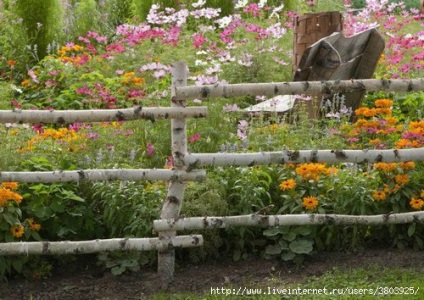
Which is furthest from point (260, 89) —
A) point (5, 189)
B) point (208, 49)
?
point (208, 49)

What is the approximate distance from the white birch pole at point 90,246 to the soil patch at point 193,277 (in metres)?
0.23

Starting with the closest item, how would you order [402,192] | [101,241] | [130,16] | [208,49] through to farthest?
[101,241], [402,192], [208,49], [130,16]

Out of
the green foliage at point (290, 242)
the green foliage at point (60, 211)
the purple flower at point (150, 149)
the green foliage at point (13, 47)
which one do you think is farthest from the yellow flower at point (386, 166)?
the green foliage at point (13, 47)

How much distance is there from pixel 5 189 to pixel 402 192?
2.44 meters

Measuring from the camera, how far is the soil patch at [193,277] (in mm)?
5273

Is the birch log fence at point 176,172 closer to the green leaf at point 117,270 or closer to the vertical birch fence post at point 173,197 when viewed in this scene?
the vertical birch fence post at point 173,197

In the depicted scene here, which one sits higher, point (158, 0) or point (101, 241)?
point (158, 0)

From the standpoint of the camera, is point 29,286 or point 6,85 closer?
point 29,286

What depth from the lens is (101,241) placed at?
5.25m

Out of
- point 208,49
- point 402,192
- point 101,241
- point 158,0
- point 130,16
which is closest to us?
point 101,241

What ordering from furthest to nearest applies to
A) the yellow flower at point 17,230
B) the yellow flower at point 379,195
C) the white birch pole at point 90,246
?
the yellow flower at point 379,195, the yellow flower at point 17,230, the white birch pole at point 90,246

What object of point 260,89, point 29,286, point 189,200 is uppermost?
point 260,89

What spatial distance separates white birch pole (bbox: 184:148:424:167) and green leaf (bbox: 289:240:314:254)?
507mm

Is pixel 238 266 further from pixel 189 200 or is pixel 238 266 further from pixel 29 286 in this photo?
pixel 29 286
